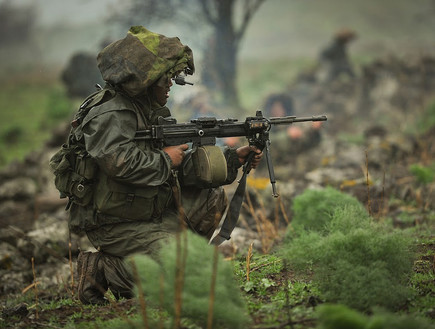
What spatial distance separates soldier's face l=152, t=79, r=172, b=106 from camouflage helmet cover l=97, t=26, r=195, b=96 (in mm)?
71

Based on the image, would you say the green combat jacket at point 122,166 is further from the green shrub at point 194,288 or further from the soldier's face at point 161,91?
the green shrub at point 194,288

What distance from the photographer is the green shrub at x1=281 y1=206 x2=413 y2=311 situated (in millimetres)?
3143

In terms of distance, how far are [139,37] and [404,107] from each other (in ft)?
43.1

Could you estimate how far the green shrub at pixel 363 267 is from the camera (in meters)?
3.14

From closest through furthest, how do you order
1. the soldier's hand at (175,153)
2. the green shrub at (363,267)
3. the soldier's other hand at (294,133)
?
the green shrub at (363,267), the soldier's hand at (175,153), the soldier's other hand at (294,133)

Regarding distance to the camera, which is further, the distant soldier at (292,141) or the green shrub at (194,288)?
the distant soldier at (292,141)

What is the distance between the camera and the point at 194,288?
109 inches

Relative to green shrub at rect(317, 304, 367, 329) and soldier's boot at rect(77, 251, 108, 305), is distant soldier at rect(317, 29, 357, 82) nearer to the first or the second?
Result: soldier's boot at rect(77, 251, 108, 305)

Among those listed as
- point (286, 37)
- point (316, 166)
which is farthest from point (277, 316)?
point (286, 37)

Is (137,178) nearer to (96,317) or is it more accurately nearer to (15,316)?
(96,317)

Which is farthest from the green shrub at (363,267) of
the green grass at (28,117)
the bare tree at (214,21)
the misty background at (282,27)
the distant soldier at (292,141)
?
the misty background at (282,27)

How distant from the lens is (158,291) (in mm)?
2764

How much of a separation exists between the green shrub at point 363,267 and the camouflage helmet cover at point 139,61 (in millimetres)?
1719

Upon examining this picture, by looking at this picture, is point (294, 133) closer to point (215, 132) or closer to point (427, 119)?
point (427, 119)
